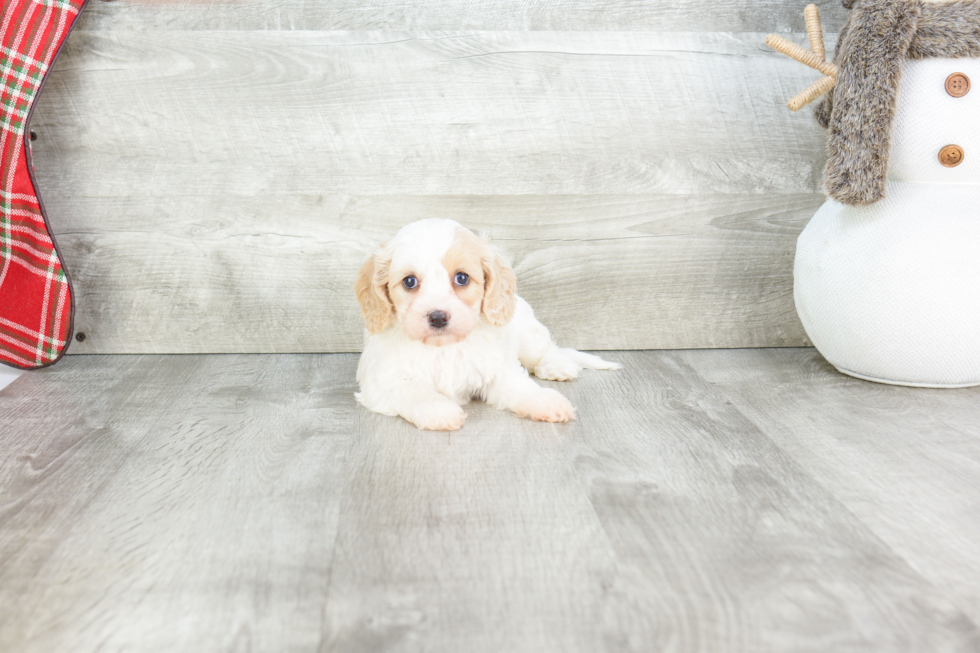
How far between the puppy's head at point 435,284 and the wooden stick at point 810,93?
2.74 feet

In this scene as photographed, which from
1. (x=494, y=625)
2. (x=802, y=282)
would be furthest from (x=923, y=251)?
(x=494, y=625)

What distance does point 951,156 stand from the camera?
1750 millimetres

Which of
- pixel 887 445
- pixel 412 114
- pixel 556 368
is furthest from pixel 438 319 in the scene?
pixel 887 445

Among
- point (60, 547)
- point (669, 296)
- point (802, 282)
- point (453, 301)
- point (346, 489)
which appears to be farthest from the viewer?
point (669, 296)

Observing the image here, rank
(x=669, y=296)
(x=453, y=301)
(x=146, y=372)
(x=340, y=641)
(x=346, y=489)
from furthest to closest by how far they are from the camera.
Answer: (x=669, y=296) < (x=146, y=372) < (x=453, y=301) < (x=346, y=489) < (x=340, y=641)

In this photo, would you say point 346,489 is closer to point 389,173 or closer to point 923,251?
point 389,173

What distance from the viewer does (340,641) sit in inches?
38.2

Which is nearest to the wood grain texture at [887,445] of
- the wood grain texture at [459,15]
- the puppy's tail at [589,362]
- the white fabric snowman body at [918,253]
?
the white fabric snowman body at [918,253]

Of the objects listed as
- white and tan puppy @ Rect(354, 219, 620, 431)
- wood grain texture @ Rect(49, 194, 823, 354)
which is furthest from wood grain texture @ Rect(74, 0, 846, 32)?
white and tan puppy @ Rect(354, 219, 620, 431)

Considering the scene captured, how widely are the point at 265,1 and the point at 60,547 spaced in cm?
157

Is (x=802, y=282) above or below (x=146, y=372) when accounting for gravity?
above

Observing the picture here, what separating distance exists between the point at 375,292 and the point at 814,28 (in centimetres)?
126

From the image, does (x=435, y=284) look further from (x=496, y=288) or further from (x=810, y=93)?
(x=810, y=93)

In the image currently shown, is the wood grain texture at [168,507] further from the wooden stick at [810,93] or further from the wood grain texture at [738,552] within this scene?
the wooden stick at [810,93]
